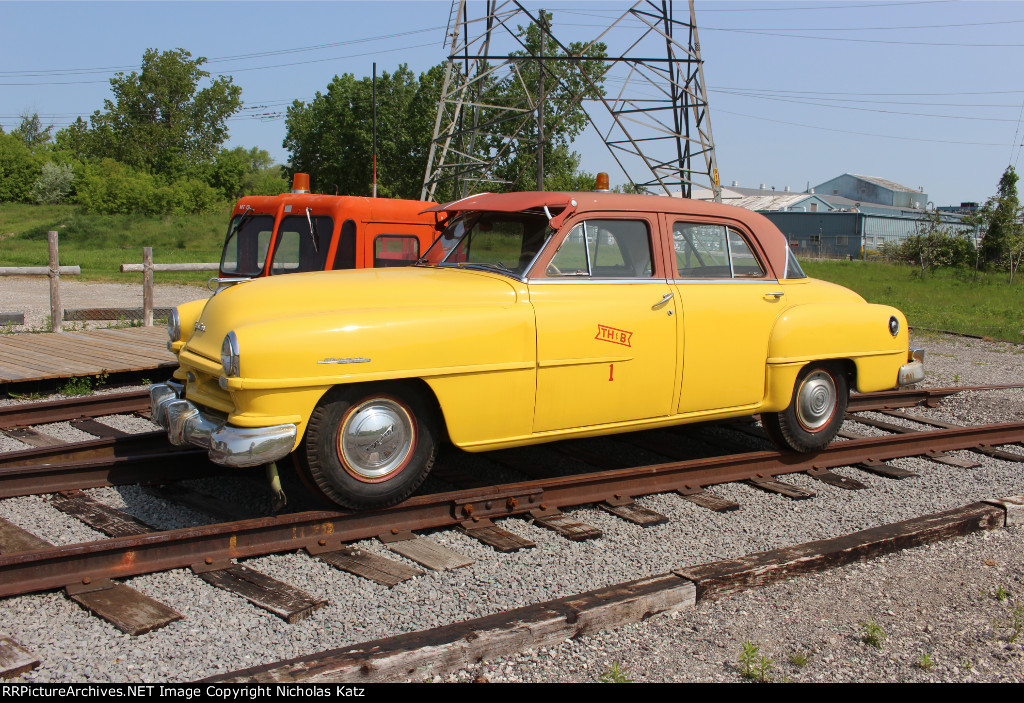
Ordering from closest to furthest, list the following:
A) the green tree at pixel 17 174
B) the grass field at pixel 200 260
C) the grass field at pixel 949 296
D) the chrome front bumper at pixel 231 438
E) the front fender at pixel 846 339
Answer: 1. the chrome front bumper at pixel 231 438
2. the front fender at pixel 846 339
3. the grass field at pixel 949 296
4. the grass field at pixel 200 260
5. the green tree at pixel 17 174

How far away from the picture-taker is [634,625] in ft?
11.8

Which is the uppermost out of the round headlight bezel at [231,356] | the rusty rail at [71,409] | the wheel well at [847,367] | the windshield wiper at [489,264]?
the windshield wiper at [489,264]

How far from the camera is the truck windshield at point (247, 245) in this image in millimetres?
8929

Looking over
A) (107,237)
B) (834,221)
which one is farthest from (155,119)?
(834,221)

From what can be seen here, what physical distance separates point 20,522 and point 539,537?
9.28 feet

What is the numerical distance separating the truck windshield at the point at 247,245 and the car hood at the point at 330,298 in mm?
4151

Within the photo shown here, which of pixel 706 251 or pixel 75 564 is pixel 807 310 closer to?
pixel 706 251

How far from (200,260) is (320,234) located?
21679mm

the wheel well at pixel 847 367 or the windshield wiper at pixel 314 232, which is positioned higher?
the windshield wiper at pixel 314 232

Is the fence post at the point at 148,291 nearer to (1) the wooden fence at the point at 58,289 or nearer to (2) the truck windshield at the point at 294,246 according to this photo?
(1) the wooden fence at the point at 58,289

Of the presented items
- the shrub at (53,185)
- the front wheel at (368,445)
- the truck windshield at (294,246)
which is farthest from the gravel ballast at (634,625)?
the shrub at (53,185)

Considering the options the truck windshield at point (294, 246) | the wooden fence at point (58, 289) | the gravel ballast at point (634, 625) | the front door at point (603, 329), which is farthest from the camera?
the wooden fence at point (58, 289)

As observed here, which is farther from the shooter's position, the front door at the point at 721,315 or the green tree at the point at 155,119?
the green tree at the point at 155,119
